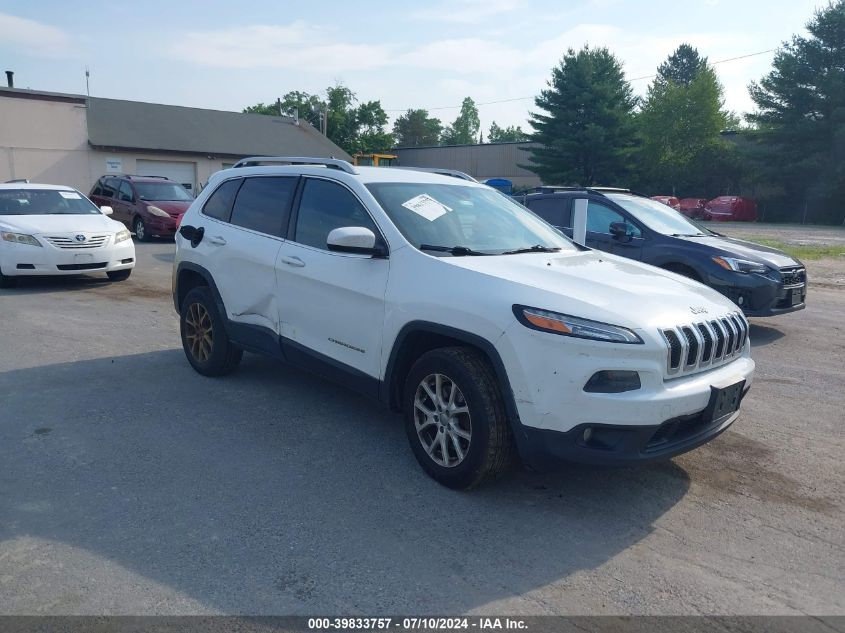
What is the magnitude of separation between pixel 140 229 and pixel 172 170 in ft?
65.5

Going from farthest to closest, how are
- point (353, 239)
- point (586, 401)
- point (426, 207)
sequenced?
point (426, 207)
point (353, 239)
point (586, 401)

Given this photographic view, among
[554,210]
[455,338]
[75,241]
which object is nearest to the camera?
[455,338]

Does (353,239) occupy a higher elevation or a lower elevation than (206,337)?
higher

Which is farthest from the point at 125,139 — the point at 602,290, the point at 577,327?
the point at 577,327

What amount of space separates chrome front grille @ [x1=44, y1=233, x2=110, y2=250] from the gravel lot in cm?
539

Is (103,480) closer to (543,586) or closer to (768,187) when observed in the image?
(543,586)

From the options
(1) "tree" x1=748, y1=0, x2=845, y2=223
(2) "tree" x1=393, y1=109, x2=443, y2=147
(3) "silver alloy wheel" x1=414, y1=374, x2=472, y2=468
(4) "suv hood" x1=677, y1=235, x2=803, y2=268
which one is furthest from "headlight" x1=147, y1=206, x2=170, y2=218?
(2) "tree" x1=393, y1=109, x2=443, y2=147

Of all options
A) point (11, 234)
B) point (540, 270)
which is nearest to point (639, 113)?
point (11, 234)

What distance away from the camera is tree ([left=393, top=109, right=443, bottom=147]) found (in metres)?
104

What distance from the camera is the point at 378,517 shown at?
12.8 ft

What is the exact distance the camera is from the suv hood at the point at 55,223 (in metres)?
11.0

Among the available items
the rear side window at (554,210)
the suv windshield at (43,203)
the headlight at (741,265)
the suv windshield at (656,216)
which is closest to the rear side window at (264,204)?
the rear side window at (554,210)

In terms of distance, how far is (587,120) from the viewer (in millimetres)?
47844

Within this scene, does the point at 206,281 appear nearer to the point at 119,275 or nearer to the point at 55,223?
the point at 55,223
